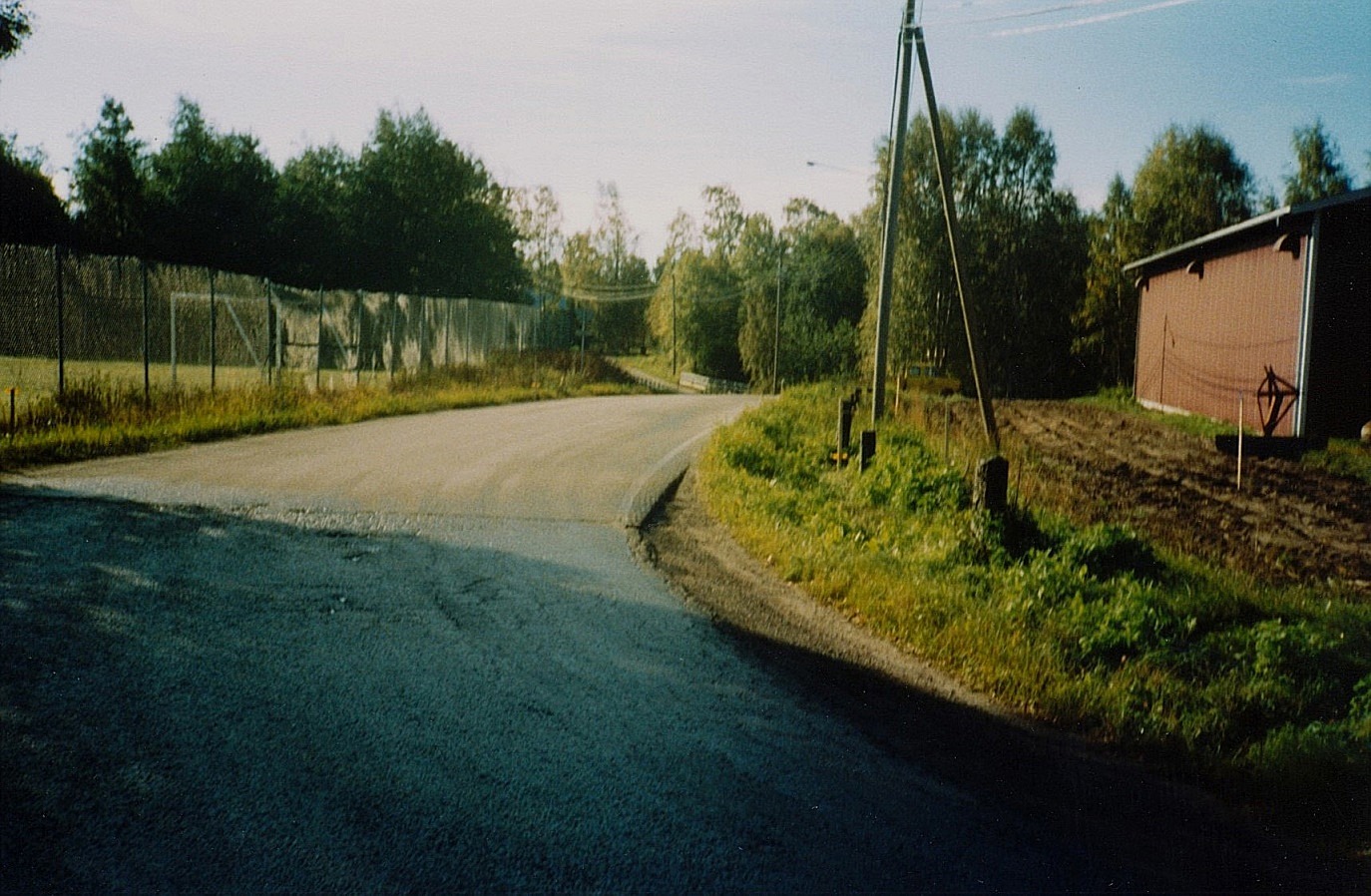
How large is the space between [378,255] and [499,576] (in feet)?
161

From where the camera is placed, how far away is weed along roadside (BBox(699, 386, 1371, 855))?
4.85 meters

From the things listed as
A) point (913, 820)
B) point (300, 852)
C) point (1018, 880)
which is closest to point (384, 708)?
point (300, 852)

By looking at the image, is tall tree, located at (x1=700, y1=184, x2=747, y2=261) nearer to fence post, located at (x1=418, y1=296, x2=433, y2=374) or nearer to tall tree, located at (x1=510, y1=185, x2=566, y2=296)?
tall tree, located at (x1=510, y1=185, x2=566, y2=296)

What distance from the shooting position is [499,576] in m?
7.39

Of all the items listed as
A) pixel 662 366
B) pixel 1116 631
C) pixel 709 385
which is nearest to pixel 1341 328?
pixel 1116 631

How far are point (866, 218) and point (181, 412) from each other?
159ft

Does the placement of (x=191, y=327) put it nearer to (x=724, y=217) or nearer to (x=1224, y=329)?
(x=1224, y=329)

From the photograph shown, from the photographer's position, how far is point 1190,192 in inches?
1688

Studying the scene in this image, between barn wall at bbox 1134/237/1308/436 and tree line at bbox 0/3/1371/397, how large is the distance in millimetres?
9841

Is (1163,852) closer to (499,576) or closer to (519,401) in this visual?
(499,576)

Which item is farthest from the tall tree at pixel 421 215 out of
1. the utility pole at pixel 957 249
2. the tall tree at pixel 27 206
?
the utility pole at pixel 957 249

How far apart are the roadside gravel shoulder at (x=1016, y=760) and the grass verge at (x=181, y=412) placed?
8544mm

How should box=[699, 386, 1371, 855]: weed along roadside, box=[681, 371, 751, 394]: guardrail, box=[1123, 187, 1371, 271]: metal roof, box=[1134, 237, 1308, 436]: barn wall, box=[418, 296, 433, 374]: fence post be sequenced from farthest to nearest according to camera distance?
box=[681, 371, 751, 394]: guardrail
box=[418, 296, 433, 374]: fence post
box=[1134, 237, 1308, 436]: barn wall
box=[1123, 187, 1371, 271]: metal roof
box=[699, 386, 1371, 855]: weed along roadside

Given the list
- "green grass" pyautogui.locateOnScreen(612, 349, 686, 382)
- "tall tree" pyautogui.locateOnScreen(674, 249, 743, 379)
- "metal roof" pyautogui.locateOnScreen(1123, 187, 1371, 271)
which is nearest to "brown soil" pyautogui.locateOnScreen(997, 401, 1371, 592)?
"metal roof" pyautogui.locateOnScreen(1123, 187, 1371, 271)
